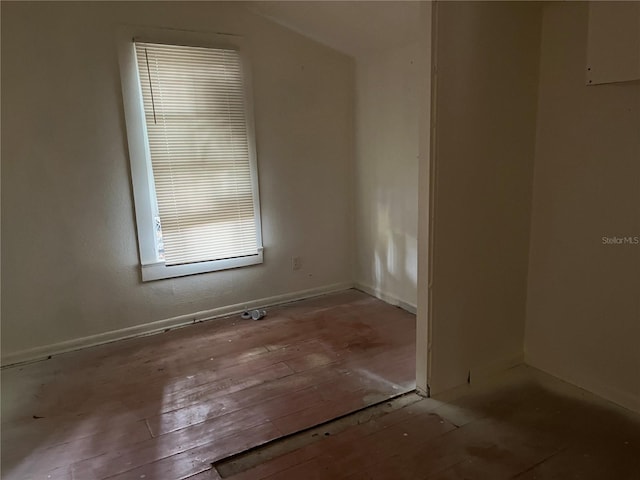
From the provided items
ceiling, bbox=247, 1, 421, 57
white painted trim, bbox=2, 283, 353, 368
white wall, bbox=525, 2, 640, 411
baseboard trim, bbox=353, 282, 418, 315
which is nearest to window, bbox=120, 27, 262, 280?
white painted trim, bbox=2, 283, 353, 368

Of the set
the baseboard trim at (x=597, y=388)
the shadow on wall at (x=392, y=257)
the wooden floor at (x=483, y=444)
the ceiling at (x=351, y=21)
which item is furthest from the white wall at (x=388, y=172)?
the wooden floor at (x=483, y=444)

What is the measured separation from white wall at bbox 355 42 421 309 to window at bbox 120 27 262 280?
97cm

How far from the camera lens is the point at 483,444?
1.95m

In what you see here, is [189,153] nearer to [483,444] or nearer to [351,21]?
[351,21]

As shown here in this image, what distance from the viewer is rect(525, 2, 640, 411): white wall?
205 centimetres

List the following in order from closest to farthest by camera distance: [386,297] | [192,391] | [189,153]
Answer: [192,391] → [189,153] → [386,297]

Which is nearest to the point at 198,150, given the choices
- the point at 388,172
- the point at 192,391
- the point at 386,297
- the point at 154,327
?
the point at 154,327

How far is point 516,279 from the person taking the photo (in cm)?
252

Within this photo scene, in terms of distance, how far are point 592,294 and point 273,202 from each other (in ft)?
7.68

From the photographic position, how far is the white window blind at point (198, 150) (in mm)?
3113

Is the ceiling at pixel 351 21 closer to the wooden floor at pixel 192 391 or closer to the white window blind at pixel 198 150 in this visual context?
the white window blind at pixel 198 150

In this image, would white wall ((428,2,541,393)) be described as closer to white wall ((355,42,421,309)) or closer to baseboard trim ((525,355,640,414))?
baseboard trim ((525,355,640,414))

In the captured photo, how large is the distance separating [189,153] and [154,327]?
1.32m

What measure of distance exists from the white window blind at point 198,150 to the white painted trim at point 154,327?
446 mm
